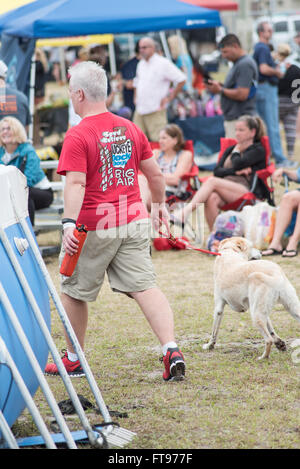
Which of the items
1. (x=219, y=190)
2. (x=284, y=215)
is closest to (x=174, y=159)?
(x=219, y=190)

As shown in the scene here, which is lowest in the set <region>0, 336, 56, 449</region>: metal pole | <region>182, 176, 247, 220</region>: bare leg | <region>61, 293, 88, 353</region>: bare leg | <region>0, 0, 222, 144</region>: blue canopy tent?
<region>182, 176, 247, 220</region>: bare leg

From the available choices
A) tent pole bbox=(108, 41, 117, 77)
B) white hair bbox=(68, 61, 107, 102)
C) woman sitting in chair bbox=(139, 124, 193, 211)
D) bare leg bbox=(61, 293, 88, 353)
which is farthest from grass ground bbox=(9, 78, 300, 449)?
tent pole bbox=(108, 41, 117, 77)

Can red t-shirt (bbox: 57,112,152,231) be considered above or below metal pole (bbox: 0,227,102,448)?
above

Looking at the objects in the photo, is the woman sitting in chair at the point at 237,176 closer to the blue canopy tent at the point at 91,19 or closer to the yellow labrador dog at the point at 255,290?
the blue canopy tent at the point at 91,19

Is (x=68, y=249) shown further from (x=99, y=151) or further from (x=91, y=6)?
(x=91, y=6)

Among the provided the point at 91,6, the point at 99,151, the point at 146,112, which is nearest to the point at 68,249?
the point at 99,151

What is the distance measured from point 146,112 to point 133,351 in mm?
7047

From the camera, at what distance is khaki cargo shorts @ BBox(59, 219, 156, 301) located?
151 inches

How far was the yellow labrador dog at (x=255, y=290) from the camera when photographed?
4.11 m

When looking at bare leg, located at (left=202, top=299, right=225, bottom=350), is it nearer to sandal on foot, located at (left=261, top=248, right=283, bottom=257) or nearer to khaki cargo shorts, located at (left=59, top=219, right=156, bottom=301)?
khaki cargo shorts, located at (left=59, top=219, right=156, bottom=301)

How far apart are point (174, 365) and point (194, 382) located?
162 millimetres

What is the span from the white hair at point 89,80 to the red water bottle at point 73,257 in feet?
2.37

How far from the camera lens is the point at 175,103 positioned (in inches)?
513

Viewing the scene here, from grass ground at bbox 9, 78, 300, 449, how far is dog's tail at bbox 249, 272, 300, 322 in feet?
1.08
